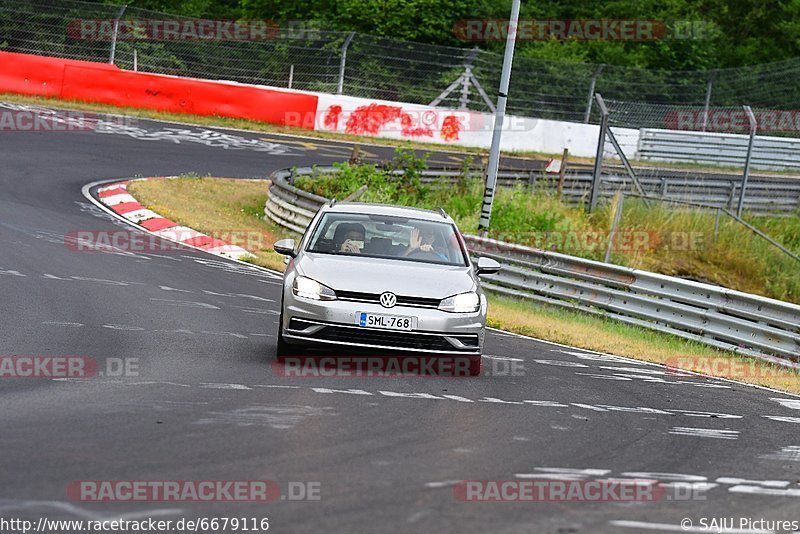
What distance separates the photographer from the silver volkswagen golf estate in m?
10.3

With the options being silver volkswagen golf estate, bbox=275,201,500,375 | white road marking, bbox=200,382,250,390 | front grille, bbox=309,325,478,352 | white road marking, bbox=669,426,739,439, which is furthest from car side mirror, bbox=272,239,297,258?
white road marking, bbox=669,426,739,439

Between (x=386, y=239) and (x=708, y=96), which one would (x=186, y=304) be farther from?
(x=708, y=96)

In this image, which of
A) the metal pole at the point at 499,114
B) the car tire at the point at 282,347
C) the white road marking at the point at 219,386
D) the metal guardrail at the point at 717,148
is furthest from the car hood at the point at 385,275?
the metal guardrail at the point at 717,148

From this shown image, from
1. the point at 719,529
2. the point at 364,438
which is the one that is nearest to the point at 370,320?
the point at 364,438

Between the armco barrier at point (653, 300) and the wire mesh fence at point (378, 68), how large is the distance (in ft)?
43.7

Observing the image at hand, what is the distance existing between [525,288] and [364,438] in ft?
38.2

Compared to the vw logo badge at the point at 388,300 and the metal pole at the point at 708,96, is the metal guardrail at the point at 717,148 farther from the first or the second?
the vw logo badge at the point at 388,300

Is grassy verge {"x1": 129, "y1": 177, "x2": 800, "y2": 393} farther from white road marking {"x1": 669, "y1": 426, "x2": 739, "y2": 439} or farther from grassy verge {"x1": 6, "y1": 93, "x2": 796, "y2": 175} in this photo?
grassy verge {"x1": 6, "y1": 93, "x2": 796, "y2": 175}

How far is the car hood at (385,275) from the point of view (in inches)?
410

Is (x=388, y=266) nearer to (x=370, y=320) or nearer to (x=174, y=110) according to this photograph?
(x=370, y=320)

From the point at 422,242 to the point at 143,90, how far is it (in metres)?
24.2

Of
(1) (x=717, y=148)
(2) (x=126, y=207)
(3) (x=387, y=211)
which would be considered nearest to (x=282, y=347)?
(3) (x=387, y=211)

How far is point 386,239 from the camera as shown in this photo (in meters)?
11.6

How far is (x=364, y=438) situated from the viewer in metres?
7.78
